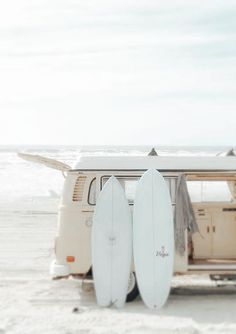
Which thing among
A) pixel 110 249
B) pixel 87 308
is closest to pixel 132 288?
pixel 110 249

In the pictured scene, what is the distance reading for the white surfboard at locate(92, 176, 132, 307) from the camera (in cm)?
918

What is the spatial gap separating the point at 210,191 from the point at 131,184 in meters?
2.05

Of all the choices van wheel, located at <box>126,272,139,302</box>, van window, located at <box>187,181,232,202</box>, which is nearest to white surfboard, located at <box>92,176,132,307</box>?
van wheel, located at <box>126,272,139,302</box>

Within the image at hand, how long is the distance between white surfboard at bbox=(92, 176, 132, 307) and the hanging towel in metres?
0.76

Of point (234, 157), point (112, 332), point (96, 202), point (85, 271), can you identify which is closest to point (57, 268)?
point (85, 271)

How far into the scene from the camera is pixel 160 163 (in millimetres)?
9539

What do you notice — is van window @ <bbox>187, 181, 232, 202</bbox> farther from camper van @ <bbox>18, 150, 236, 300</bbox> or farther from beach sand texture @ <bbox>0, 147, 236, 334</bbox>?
beach sand texture @ <bbox>0, 147, 236, 334</bbox>

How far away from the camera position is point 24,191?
31.5 metres

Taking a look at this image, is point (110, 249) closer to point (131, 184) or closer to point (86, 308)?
point (86, 308)

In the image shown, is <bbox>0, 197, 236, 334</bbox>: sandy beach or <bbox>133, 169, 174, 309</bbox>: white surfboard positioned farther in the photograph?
<bbox>133, 169, 174, 309</bbox>: white surfboard

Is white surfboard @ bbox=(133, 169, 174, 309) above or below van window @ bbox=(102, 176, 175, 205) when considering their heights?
below

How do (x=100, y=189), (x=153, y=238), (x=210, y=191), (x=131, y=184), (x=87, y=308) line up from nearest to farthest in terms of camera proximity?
(x=87, y=308) < (x=153, y=238) < (x=100, y=189) < (x=131, y=184) < (x=210, y=191)

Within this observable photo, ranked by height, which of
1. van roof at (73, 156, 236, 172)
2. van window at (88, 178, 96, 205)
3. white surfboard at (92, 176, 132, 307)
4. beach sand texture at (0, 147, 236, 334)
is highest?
van roof at (73, 156, 236, 172)

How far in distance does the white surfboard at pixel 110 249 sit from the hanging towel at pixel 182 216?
30.0 inches
